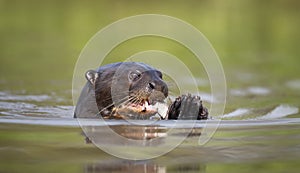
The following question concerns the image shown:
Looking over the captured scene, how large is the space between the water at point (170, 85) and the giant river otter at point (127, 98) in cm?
14

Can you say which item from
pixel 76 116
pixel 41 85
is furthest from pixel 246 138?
pixel 41 85

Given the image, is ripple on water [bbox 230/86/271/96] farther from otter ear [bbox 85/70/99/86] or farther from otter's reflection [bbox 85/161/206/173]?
otter's reflection [bbox 85/161/206/173]

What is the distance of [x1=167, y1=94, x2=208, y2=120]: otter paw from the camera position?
615 centimetres

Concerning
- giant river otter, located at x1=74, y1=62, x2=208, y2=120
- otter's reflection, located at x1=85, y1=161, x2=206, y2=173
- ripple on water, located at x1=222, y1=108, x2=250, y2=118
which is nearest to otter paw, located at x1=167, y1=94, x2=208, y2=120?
giant river otter, located at x1=74, y1=62, x2=208, y2=120

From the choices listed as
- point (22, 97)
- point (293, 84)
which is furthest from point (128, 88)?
point (293, 84)

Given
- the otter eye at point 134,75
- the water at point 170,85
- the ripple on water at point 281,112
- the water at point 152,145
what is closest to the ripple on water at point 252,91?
the water at point 170,85

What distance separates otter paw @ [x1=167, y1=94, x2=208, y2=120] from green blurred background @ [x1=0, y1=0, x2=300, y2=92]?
10.5 feet

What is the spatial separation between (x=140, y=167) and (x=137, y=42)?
27.9ft

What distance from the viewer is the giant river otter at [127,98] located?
592 cm

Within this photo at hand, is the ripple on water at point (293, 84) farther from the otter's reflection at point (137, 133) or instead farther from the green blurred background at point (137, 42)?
the otter's reflection at point (137, 133)

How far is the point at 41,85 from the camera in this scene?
9430mm

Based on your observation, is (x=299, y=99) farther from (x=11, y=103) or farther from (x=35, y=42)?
(x=35, y=42)

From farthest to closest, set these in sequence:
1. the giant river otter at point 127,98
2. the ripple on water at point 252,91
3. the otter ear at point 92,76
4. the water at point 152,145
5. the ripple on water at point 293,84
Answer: the ripple on water at point 293,84 < the ripple on water at point 252,91 < the otter ear at point 92,76 < the giant river otter at point 127,98 < the water at point 152,145

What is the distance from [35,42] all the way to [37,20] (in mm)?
1928
